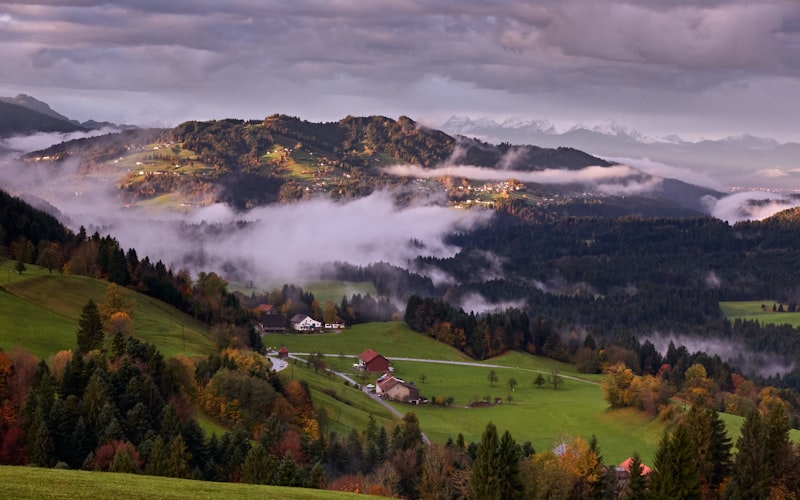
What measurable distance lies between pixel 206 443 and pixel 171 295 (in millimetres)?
66434

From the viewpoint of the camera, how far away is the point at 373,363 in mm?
153750

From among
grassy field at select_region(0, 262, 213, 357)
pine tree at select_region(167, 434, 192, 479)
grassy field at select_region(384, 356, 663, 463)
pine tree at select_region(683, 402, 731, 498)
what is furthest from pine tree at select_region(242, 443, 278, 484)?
grassy field at select_region(384, 356, 663, 463)

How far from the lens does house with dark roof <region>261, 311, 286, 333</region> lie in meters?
184

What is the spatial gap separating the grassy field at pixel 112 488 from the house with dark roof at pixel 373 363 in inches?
4075

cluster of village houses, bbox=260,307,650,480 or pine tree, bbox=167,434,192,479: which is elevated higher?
pine tree, bbox=167,434,192,479

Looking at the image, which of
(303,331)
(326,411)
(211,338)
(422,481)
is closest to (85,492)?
(422,481)

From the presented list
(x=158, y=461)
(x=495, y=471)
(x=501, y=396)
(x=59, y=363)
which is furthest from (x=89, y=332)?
(x=501, y=396)

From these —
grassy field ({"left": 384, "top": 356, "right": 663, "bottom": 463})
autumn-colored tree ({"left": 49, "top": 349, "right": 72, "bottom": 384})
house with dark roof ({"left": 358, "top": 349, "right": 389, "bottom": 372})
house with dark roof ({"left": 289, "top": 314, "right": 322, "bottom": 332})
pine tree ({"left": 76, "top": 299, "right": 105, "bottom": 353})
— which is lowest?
grassy field ({"left": 384, "top": 356, "right": 663, "bottom": 463})

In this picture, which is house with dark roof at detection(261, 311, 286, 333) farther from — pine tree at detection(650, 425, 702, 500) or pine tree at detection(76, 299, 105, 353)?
pine tree at detection(650, 425, 702, 500)

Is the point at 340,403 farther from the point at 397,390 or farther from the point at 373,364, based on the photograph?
the point at 373,364

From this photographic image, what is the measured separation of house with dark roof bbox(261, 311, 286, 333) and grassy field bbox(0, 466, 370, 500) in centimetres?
13696

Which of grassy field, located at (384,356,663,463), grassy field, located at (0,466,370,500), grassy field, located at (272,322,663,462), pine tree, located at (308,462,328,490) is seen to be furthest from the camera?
grassy field, located at (272,322,663,462)

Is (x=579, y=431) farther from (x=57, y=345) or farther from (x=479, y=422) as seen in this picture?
(x=57, y=345)

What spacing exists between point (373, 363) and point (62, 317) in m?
65.8
